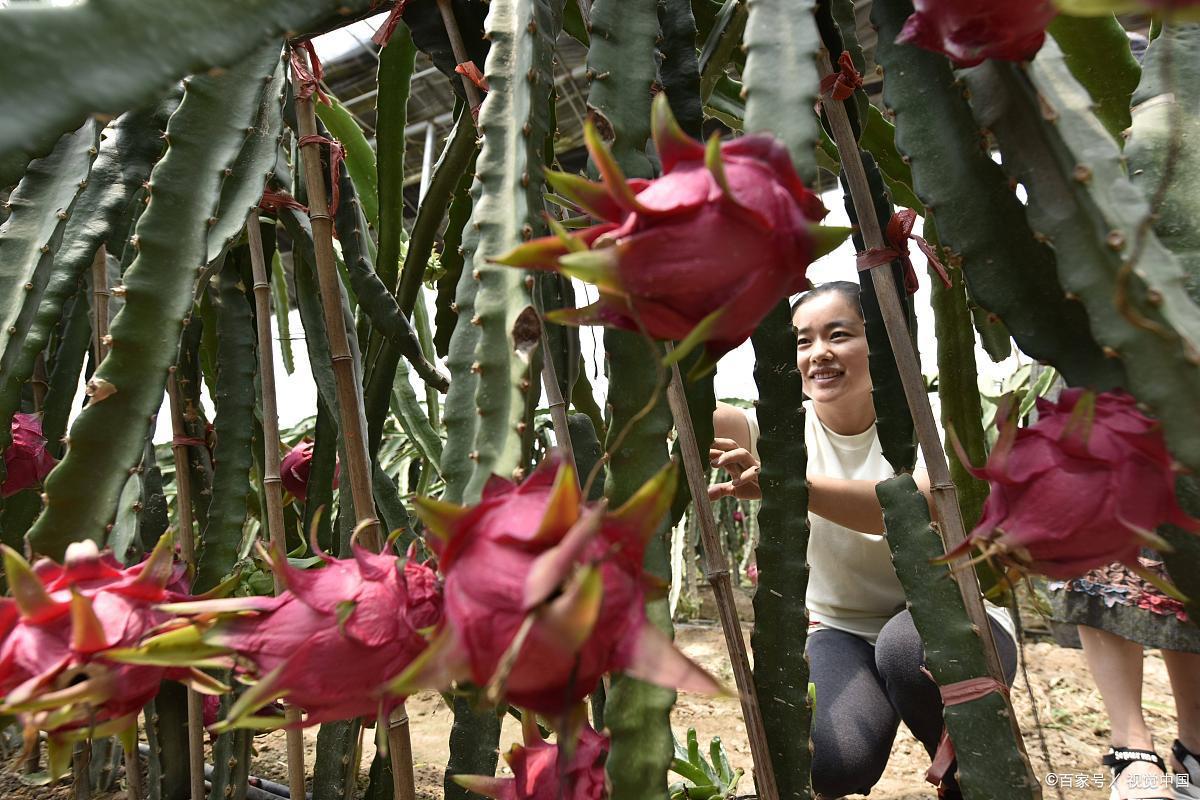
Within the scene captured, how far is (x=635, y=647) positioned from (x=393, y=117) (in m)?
0.80

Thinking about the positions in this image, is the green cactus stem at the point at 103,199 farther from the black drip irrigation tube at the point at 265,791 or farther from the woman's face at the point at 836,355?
the woman's face at the point at 836,355

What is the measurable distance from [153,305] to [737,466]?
937mm

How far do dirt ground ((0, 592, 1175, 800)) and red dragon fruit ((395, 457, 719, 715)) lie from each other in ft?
4.62

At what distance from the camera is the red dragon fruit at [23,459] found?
2.34 ft

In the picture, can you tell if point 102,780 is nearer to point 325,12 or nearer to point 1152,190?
point 325,12

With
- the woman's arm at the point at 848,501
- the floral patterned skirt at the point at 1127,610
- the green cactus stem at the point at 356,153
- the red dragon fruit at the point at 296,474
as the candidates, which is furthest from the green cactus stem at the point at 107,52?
the floral patterned skirt at the point at 1127,610

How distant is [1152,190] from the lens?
17.8 inches

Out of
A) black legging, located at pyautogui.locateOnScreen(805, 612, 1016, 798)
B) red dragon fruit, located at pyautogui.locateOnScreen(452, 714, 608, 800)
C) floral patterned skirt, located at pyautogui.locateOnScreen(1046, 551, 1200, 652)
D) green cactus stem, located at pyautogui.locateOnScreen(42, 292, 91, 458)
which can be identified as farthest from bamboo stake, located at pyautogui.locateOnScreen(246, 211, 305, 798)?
floral patterned skirt, located at pyautogui.locateOnScreen(1046, 551, 1200, 652)

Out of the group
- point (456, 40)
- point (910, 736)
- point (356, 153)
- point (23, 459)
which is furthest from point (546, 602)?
point (910, 736)

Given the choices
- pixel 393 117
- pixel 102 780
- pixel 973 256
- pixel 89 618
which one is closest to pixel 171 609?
pixel 89 618

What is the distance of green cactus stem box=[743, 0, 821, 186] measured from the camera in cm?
39

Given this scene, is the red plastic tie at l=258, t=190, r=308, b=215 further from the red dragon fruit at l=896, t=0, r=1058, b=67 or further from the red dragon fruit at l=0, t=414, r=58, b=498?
the red dragon fruit at l=896, t=0, r=1058, b=67

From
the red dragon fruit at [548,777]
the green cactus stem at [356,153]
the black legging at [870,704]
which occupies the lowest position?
the black legging at [870,704]

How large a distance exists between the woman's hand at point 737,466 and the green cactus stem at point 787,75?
0.73 metres
